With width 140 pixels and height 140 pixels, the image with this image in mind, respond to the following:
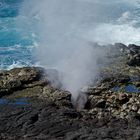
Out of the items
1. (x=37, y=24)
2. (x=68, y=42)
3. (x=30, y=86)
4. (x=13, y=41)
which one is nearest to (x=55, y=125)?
(x=30, y=86)

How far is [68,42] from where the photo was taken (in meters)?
46.7

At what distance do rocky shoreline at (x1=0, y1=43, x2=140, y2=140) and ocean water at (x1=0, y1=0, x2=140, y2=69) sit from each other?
12112 mm

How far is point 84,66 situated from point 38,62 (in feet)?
33.0

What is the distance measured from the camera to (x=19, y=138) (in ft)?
73.3

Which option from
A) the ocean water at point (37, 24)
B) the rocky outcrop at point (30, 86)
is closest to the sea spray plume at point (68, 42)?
the ocean water at point (37, 24)

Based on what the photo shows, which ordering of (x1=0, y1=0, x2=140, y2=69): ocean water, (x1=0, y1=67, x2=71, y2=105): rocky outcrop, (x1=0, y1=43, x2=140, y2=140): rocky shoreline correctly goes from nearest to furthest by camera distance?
(x1=0, y1=43, x2=140, y2=140): rocky shoreline < (x1=0, y1=67, x2=71, y2=105): rocky outcrop < (x1=0, y1=0, x2=140, y2=69): ocean water

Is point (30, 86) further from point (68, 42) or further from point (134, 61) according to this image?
point (68, 42)

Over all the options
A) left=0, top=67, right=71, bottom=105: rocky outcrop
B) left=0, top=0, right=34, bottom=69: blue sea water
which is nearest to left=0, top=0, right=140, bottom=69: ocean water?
left=0, top=0, right=34, bottom=69: blue sea water

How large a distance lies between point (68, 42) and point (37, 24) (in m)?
10.2

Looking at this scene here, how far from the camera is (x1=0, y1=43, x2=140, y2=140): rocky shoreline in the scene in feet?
74.8

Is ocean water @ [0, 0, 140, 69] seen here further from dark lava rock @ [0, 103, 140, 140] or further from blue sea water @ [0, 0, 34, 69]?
dark lava rock @ [0, 103, 140, 140]

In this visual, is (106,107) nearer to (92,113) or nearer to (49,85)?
(92,113)

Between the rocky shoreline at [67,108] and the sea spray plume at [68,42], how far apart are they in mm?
1022

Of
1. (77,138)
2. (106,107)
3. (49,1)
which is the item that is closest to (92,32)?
(49,1)
